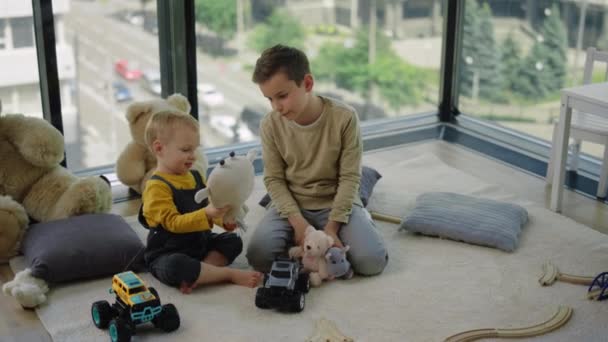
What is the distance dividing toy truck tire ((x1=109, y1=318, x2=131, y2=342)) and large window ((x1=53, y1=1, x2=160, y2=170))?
1186 mm

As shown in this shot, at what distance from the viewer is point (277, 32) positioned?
345 cm

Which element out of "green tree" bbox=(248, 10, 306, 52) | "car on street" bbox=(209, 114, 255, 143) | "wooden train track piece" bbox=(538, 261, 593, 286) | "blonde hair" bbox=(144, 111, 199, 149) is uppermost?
"green tree" bbox=(248, 10, 306, 52)

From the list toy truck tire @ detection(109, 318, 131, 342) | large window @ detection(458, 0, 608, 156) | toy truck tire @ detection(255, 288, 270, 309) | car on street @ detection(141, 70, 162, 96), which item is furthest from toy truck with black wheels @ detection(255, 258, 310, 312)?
large window @ detection(458, 0, 608, 156)

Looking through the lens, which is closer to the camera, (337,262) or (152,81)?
(337,262)

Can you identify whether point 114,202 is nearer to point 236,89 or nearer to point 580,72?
point 236,89

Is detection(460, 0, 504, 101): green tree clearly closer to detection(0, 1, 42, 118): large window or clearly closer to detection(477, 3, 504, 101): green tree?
detection(477, 3, 504, 101): green tree

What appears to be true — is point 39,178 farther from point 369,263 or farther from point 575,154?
point 575,154

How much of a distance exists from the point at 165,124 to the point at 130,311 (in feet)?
1.66

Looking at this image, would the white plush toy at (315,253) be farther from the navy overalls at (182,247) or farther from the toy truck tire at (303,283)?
the navy overalls at (182,247)

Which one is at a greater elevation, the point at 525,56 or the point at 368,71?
the point at 525,56

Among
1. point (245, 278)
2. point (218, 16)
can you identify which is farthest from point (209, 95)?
point (245, 278)

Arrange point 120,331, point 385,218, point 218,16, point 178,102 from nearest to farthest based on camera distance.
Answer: point 120,331 → point 385,218 → point 178,102 → point 218,16

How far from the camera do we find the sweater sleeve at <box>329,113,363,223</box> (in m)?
2.28

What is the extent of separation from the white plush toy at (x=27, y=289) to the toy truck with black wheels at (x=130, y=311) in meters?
0.20
